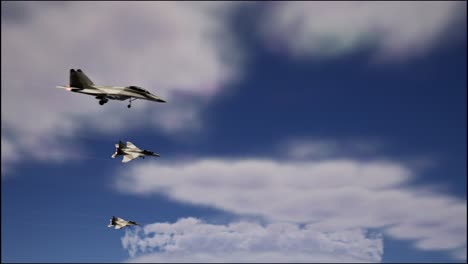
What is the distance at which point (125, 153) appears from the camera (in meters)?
106

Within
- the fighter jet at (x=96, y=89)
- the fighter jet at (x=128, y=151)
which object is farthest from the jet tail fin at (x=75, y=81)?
the fighter jet at (x=128, y=151)

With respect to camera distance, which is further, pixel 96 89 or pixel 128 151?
pixel 128 151

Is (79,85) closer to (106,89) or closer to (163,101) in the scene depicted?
(106,89)

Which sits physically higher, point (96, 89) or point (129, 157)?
point (96, 89)

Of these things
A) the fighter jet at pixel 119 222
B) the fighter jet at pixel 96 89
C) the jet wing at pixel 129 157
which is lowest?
the fighter jet at pixel 119 222

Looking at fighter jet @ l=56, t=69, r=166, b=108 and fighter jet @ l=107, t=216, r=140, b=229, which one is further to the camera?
fighter jet @ l=107, t=216, r=140, b=229

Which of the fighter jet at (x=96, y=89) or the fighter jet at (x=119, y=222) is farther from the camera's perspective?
the fighter jet at (x=119, y=222)

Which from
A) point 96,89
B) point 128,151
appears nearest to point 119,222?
point 128,151

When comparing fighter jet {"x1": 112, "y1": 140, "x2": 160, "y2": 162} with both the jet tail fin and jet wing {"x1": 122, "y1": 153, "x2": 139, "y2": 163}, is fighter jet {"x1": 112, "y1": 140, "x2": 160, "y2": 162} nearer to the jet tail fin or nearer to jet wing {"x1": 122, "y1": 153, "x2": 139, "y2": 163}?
jet wing {"x1": 122, "y1": 153, "x2": 139, "y2": 163}

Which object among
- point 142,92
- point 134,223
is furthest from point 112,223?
point 142,92

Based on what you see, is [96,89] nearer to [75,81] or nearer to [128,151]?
[75,81]

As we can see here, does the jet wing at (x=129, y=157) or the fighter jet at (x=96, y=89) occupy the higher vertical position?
the fighter jet at (x=96, y=89)

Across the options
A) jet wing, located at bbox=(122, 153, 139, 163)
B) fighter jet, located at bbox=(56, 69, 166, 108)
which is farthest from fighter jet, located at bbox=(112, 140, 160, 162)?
fighter jet, located at bbox=(56, 69, 166, 108)

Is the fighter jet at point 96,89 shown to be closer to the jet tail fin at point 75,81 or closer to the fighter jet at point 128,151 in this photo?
the jet tail fin at point 75,81
